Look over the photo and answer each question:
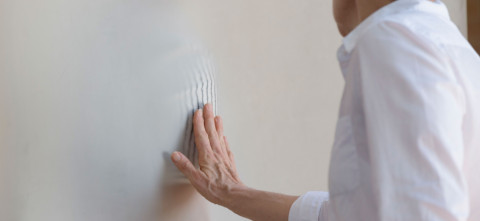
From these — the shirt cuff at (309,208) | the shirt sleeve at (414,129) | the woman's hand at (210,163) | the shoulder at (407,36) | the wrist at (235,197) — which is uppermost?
the shoulder at (407,36)

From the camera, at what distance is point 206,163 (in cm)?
134

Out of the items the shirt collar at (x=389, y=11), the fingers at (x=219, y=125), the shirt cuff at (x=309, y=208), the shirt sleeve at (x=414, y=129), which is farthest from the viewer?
the fingers at (x=219, y=125)

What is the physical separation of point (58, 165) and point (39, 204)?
0.08 m

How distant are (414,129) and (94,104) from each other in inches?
24.0

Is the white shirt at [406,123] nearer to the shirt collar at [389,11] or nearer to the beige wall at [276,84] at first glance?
the shirt collar at [389,11]

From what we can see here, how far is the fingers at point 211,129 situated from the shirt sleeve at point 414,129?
576 millimetres

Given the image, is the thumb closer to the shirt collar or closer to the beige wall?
the beige wall

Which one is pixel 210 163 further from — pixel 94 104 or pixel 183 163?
pixel 94 104

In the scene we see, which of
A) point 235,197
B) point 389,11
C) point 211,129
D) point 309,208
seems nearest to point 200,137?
Result: point 211,129

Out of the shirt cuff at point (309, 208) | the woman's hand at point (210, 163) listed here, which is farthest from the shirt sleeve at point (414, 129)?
the woman's hand at point (210, 163)

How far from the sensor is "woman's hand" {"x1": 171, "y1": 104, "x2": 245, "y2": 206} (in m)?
1.31

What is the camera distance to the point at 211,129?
4.47ft

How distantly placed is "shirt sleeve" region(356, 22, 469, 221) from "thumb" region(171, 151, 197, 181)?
55cm

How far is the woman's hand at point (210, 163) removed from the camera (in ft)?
4.31
